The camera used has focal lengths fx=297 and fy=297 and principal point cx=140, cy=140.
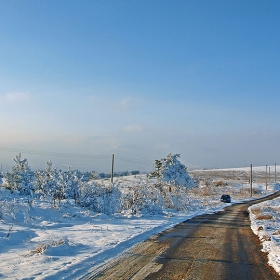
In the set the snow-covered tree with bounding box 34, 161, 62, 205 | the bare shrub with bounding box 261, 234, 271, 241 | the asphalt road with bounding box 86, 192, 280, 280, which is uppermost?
the snow-covered tree with bounding box 34, 161, 62, 205

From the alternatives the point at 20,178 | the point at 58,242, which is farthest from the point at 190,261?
the point at 20,178

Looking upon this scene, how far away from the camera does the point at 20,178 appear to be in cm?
2539

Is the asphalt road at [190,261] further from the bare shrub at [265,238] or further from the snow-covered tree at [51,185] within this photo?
the snow-covered tree at [51,185]

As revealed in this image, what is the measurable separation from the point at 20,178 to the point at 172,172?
2027 cm

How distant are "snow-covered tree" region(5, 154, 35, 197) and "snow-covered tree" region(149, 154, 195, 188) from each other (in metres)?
18.1

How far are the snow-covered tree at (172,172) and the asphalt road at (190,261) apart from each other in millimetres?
26985

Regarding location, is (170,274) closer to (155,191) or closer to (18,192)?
(155,191)

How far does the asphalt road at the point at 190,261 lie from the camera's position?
23.0ft

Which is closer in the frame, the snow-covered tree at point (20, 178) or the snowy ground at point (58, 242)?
the snowy ground at point (58, 242)

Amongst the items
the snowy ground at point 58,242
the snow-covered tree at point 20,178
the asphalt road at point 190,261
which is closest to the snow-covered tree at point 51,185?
the snowy ground at point 58,242

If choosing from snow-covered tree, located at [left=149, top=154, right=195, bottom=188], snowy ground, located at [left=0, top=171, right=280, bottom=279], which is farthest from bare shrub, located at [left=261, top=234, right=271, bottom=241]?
snow-covered tree, located at [left=149, top=154, right=195, bottom=188]

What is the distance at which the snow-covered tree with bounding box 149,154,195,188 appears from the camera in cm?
3914

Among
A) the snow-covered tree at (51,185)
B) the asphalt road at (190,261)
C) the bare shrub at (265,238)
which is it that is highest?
the snow-covered tree at (51,185)

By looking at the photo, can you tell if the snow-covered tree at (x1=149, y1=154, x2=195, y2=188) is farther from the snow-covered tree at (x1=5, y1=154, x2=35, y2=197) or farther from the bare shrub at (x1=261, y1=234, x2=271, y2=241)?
the bare shrub at (x1=261, y1=234, x2=271, y2=241)
